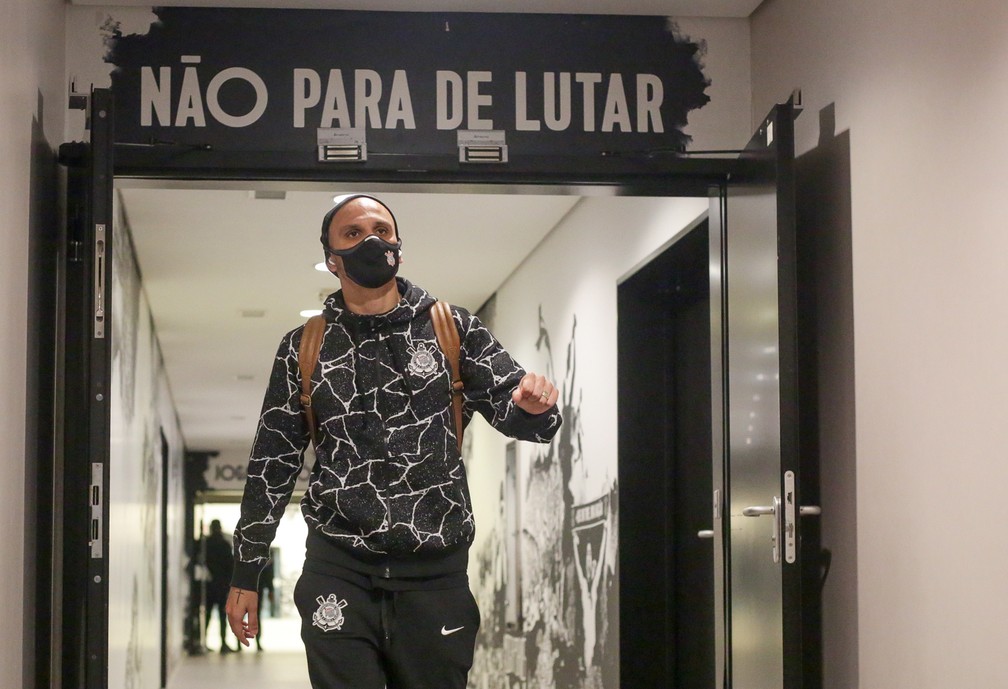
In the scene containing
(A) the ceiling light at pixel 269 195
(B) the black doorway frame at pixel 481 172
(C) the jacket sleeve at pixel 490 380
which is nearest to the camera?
(C) the jacket sleeve at pixel 490 380

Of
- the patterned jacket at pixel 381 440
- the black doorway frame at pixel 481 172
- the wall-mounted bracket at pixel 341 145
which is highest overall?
the wall-mounted bracket at pixel 341 145

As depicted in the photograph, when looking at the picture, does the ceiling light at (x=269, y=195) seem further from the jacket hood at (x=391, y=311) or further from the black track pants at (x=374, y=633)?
the black track pants at (x=374, y=633)

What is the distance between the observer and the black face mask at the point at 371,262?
102 inches

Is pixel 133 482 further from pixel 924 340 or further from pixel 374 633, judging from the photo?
pixel 924 340

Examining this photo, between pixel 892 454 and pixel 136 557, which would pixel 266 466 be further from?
pixel 136 557

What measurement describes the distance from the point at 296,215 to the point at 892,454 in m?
3.71

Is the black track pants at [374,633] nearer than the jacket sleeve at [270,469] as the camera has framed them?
Yes

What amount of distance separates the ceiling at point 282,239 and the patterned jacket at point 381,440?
3.01 ft

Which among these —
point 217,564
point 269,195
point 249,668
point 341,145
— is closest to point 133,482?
point 269,195

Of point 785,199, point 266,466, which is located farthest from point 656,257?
point 266,466

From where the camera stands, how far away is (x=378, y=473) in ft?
8.06

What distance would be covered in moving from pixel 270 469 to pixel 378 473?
26cm

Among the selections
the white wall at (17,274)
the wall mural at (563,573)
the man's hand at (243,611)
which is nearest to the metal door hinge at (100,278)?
the white wall at (17,274)

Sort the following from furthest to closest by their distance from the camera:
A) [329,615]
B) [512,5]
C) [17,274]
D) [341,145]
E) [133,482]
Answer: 1. [133,482]
2. [512,5]
3. [341,145]
4. [17,274]
5. [329,615]
